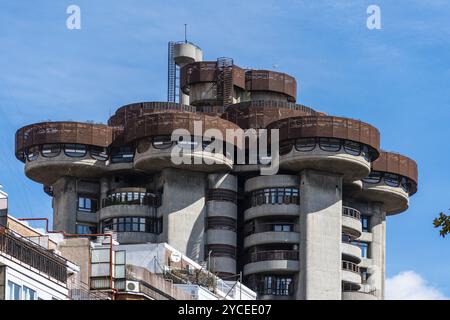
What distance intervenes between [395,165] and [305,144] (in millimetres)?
18864

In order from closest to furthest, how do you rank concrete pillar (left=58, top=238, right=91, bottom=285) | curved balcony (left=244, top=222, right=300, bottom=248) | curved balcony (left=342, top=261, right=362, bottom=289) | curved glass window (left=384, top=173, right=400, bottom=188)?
concrete pillar (left=58, top=238, right=91, bottom=285)
curved balcony (left=244, top=222, right=300, bottom=248)
curved balcony (left=342, top=261, right=362, bottom=289)
curved glass window (left=384, top=173, right=400, bottom=188)

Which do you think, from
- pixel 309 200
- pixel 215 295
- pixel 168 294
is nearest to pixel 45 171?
pixel 309 200

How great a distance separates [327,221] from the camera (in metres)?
183

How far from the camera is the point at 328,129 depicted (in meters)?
179

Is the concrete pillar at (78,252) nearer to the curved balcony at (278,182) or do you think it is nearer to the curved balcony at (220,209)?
the curved balcony at (278,182)

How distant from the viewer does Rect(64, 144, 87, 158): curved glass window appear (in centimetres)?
18700

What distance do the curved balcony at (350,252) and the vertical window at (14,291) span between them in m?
135

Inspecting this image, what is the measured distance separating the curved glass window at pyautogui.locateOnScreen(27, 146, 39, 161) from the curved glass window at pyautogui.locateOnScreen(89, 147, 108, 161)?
260 inches

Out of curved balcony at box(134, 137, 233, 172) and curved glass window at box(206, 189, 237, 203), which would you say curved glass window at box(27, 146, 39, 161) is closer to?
curved balcony at box(134, 137, 233, 172)

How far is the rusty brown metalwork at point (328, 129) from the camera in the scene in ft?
589

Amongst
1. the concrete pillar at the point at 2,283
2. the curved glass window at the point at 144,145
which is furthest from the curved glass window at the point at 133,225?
the concrete pillar at the point at 2,283

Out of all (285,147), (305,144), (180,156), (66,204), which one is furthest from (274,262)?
(66,204)

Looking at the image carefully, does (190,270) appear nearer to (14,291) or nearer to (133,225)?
(14,291)

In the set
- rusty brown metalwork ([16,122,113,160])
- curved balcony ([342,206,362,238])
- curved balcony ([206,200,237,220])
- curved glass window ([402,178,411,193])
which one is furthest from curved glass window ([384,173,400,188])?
rusty brown metalwork ([16,122,113,160])
